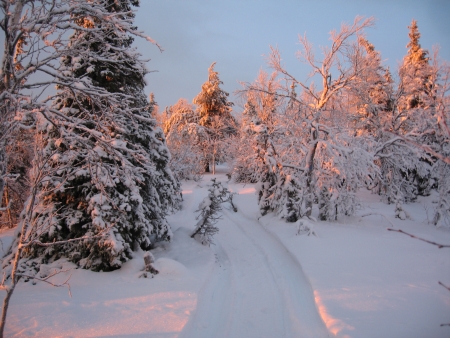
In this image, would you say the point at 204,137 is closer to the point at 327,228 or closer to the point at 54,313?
the point at 327,228

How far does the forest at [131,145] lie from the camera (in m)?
3.99

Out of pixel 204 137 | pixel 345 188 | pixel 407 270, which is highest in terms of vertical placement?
pixel 204 137

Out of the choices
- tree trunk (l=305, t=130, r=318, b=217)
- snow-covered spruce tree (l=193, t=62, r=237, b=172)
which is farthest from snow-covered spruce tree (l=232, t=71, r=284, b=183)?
snow-covered spruce tree (l=193, t=62, r=237, b=172)

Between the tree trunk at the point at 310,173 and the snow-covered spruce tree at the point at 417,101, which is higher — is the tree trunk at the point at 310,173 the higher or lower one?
the lower one

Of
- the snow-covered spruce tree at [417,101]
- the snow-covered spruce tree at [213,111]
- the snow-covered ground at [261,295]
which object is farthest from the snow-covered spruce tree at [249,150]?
the snow-covered spruce tree at [213,111]

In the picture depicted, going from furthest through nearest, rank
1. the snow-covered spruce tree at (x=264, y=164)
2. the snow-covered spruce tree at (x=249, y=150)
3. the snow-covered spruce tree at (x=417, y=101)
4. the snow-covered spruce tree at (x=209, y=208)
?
the snow-covered spruce tree at (x=249, y=150)
the snow-covered spruce tree at (x=417, y=101)
the snow-covered spruce tree at (x=264, y=164)
the snow-covered spruce tree at (x=209, y=208)

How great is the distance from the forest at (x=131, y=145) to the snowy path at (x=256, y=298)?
6.74 ft

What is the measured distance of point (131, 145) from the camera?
7445 mm

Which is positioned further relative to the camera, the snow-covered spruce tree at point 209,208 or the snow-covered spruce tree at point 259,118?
the snow-covered spruce tree at point 259,118

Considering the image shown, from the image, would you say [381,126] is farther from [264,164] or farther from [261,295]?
[261,295]

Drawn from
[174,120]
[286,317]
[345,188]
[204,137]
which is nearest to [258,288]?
[286,317]

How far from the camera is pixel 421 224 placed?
13484 mm

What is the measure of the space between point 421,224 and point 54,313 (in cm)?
1562

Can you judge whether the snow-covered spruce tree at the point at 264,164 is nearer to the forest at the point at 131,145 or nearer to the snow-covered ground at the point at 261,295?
the forest at the point at 131,145
